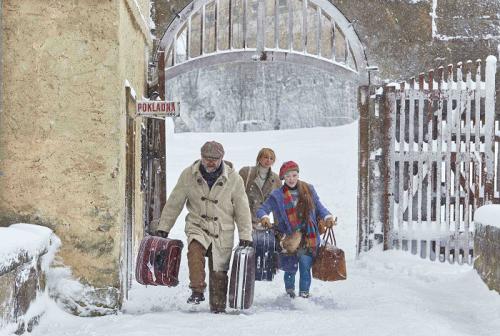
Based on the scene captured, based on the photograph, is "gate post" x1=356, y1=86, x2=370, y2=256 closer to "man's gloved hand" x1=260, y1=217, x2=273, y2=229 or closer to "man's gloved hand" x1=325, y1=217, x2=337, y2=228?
"man's gloved hand" x1=325, y1=217, x2=337, y2=228

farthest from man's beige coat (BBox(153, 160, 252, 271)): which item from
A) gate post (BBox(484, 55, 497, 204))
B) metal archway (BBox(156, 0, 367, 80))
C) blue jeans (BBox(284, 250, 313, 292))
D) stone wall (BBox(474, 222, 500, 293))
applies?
gate post (BBox(484, 55, 497, 204))

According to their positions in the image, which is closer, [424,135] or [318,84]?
[424,135]

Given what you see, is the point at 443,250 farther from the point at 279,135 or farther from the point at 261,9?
the point at 279,135

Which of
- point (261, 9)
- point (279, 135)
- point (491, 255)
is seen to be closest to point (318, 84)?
point (279, 135)

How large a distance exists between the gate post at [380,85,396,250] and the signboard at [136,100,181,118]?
3439mm

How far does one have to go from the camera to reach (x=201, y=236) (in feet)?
19.2

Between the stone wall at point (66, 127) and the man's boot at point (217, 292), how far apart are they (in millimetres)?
733

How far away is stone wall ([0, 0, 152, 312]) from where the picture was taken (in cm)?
547

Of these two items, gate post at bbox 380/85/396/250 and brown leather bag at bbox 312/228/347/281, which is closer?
brown leather bag at bbox 312/228/347/281

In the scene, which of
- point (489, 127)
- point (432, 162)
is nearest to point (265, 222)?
point (432, 162)

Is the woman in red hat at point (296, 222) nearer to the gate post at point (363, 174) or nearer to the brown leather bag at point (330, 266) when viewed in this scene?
the brown leather bag at point (330, 266)

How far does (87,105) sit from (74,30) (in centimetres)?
55

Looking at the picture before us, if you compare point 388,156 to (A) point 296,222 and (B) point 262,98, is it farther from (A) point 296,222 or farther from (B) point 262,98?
(B) point 262,98

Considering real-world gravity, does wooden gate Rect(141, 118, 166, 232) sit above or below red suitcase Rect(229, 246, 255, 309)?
above
